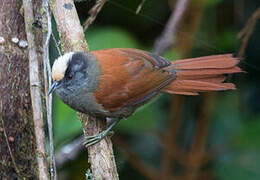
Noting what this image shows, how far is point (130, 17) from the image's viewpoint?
4070 millimetres

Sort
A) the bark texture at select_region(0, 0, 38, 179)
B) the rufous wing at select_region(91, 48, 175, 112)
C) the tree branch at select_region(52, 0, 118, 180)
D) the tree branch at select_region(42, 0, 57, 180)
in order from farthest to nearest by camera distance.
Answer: the rufous wing at select_region(91, 48, 175, 112), the bark texture at select_region(0, 0, 38, 179), the tree branch at select_region(52, 0, 118, 180), the tree branch at select_region(42, 0, 57, 180)

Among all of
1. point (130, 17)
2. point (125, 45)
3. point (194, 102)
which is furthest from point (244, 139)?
point (130, 17)

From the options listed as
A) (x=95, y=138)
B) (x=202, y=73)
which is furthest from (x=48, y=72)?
(x=202, y=73)

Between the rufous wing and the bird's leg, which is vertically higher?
the rufous wing

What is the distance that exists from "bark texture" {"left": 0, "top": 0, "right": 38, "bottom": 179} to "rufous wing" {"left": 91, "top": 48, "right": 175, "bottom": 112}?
46 cm

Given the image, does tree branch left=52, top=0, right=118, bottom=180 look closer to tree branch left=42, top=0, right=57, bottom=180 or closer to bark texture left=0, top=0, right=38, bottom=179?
tree branch left=42, top=0, right=57, bottom=180

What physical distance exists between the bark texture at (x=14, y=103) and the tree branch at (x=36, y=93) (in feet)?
0.42

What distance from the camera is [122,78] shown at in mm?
2607

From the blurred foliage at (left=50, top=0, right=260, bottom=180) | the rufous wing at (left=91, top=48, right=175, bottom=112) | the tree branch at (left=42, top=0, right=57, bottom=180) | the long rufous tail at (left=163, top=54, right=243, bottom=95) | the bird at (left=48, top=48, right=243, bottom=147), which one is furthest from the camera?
the blurred foliage at (left=50, top=0, right=260, bottom=180)

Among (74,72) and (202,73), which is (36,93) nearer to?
(74,72)

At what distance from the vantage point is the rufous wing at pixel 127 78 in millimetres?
2584

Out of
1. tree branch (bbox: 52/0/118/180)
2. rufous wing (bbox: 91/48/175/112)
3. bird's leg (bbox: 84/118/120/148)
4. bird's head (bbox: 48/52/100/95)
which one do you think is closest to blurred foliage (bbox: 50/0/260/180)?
rufous wing (bbox: 91/48/175/112)

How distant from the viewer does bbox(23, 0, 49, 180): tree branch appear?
6.56 ft

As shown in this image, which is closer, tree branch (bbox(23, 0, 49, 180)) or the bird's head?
tree branch (bbox(23, 0, 49, 180))
